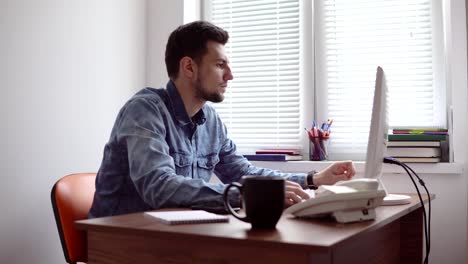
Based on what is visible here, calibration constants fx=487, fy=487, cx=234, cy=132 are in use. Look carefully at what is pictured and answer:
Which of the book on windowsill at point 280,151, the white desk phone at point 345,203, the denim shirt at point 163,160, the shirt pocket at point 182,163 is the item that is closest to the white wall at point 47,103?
the denim shirt at point 163,160

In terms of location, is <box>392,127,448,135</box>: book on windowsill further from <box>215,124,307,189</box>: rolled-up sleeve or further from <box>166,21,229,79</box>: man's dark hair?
<box>166,21,229,79</box>: man's dark hair

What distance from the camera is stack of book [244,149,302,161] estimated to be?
258 centimetres

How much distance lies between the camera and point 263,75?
284cm

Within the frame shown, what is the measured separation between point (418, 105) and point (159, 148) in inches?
63.1

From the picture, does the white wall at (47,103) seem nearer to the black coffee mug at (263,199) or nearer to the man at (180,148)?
the man at (180,148)

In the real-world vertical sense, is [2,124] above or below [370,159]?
above

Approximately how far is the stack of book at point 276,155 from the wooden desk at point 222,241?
4.67ft

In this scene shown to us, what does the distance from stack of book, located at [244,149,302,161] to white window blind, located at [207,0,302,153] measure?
0.08m

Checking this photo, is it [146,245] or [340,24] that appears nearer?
[146,245]

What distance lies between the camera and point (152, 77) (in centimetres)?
290

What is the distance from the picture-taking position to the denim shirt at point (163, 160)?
4.07ft

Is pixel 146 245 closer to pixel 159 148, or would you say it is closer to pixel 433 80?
pixel 159 148

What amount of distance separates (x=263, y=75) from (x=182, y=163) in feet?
4.26

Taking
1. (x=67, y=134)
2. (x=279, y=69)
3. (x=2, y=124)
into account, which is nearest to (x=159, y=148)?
(x=2, y=124)
